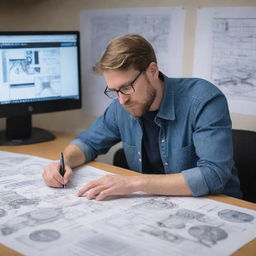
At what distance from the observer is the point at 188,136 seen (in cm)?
146

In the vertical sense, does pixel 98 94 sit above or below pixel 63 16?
below

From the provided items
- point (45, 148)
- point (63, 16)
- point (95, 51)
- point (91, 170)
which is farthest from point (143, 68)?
point (63, 16)

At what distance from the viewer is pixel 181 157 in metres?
1.48

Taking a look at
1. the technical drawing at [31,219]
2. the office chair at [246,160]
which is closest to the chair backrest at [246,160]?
the office chair at [246,160]

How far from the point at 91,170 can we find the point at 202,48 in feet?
2.47

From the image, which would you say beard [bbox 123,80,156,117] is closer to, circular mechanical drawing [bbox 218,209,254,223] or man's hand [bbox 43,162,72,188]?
man's hand [bbox 43,162,72,188]

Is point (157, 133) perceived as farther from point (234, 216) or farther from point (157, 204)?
point (234, 216)


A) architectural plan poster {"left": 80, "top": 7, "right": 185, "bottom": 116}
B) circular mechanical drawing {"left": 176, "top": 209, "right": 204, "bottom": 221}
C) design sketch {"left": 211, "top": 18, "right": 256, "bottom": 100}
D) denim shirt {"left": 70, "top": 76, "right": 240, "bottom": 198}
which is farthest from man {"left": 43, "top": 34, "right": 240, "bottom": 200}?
architectural plan poster {"left": 80, "top": 7, "right": 185, "bottom": 116}

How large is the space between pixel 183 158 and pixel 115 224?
52 cm

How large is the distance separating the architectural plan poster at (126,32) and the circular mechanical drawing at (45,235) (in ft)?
3.74

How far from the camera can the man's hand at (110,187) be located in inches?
47.7

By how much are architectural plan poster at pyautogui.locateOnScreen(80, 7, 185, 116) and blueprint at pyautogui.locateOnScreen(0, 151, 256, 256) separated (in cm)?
90

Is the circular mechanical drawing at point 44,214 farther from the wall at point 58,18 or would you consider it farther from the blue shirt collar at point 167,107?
the wall at point 58,18

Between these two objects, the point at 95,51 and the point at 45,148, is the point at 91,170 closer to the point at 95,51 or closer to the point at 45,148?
the point at 45,148
